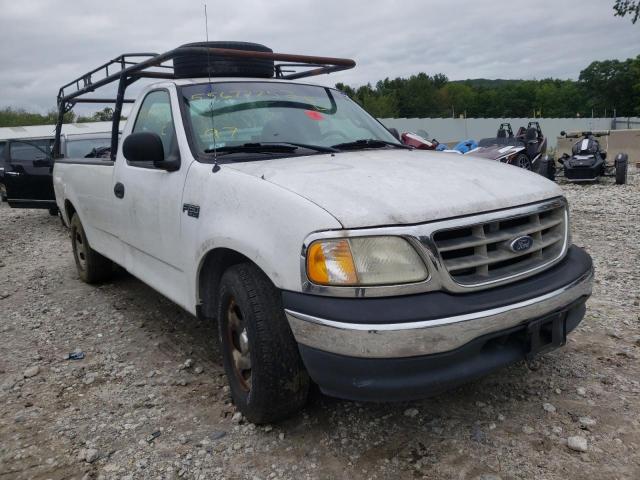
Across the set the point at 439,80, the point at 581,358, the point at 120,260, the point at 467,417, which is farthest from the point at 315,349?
the point at 439,80

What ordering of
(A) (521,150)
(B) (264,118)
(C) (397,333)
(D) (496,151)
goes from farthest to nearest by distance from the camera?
(A) (521,150)
(D) (496,151)
(B) (264,118)
(C) (397,333)

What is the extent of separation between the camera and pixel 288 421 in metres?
2.79

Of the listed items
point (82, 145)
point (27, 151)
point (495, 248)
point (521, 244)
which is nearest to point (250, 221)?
point (495, 248)

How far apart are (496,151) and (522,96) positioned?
3905 inches

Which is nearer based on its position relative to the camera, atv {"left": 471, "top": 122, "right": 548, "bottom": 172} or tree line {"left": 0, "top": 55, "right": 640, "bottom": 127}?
atv {"left": 471, "top": 122, "right": 548, "bottom": 172}

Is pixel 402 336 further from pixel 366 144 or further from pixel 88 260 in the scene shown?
pixel 88 260

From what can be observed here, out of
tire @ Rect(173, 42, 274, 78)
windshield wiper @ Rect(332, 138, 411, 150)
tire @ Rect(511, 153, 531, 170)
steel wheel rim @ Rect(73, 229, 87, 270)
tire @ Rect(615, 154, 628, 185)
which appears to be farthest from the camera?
tire @ Rect(615, 154, 628, 185)

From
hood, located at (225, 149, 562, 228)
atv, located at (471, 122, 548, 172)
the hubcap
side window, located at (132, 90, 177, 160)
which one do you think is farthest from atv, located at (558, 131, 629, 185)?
side window, located at (132, 90, 177, 160)

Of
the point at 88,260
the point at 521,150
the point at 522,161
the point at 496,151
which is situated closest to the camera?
the point at 88,260

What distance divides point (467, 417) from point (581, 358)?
3.48 ft

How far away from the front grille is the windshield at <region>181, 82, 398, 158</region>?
3.87 ft

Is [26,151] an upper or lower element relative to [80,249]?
upper

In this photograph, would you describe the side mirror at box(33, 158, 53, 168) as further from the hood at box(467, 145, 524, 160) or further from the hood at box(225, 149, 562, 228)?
the hood at box(225, 149, 562, 228)

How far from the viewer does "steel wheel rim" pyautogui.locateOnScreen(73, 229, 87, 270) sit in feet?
18.1
